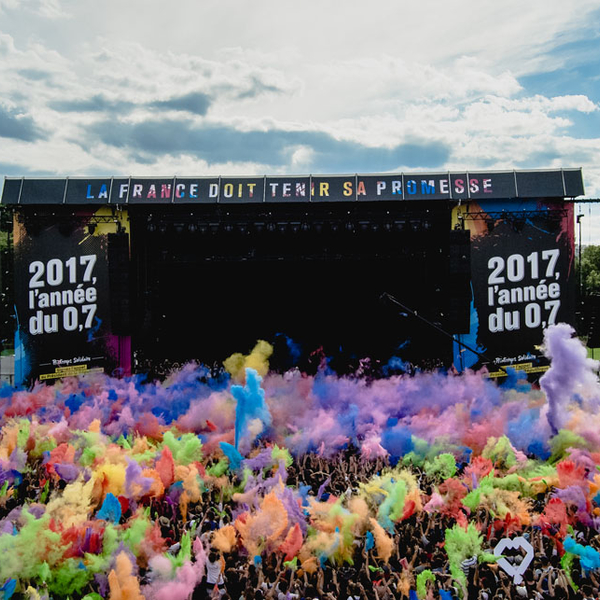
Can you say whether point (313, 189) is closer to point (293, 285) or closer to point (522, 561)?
point (293, 285)

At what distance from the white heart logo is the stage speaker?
25.3 ft

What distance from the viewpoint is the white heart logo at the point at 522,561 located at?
376cm

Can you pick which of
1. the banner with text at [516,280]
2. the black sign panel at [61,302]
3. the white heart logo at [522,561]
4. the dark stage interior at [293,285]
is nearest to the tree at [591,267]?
the banner with text at [516,280]

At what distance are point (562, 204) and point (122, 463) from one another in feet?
29.1

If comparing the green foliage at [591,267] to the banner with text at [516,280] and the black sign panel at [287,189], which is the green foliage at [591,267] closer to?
the banner with text at [516,280]

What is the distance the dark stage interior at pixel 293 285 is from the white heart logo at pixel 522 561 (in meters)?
6.19

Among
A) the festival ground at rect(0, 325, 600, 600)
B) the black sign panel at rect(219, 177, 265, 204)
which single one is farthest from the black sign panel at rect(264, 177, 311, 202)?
the festival ground at rect(0, 325, 600, 600)

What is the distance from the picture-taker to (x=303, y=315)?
33.4 feet

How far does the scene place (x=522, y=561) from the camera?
12.7ft

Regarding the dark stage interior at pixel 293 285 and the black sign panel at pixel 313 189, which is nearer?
the black sign panel at pixel 313 189

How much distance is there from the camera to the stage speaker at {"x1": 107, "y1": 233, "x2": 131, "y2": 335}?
991cm

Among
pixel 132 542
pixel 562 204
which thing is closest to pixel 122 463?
pixel 132 542

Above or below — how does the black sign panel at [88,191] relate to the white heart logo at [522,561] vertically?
above

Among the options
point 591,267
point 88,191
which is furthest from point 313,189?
point 591,267
